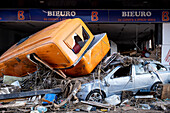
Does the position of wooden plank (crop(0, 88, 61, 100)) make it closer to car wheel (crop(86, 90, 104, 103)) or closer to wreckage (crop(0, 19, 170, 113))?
wreckage (crop(0, 19, 170, 113))

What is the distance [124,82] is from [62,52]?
8.38 feet

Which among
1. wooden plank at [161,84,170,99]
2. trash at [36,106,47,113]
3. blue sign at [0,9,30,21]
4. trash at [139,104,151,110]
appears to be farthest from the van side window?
blue sign at [0,9,30,21]

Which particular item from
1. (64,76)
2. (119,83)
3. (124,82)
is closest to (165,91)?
(124,82)

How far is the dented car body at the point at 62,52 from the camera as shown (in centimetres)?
548

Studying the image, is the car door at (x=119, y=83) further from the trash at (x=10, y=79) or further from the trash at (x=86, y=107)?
the trash at (x=10, y=79)

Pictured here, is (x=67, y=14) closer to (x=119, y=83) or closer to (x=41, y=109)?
(x=119, y=83)

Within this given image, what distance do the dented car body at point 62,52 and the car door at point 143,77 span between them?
1.70 metres

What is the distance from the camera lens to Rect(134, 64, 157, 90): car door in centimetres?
597

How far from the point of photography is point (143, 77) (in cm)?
605

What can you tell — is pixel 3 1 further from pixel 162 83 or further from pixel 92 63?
pixel 162 83

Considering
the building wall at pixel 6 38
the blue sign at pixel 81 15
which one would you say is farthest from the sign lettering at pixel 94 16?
the building wall at pixel 6 38

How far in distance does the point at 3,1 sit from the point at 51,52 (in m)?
8.31

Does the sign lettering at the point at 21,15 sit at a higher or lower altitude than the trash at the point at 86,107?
higher

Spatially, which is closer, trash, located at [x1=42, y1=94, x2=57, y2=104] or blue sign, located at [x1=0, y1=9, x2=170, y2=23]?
trash, located at [x1=42, y1=94, x2=57, y2=104]
